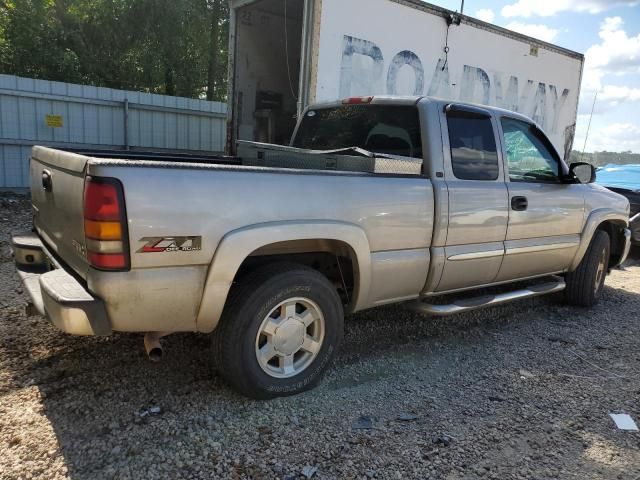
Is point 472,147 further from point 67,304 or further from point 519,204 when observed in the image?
Result: point 67,304

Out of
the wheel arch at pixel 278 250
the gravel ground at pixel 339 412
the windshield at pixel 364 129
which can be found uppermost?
the windshield at pixel 364 129

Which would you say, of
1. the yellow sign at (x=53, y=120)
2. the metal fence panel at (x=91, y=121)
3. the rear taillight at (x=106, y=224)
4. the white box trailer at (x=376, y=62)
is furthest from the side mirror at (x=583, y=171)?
the yellow sign at (x=53, y=120)

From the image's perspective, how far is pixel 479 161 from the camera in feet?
13.4

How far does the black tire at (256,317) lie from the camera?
9.64 feet

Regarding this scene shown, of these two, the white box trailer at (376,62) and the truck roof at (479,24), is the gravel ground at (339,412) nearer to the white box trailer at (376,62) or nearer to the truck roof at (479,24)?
the white box trailer at (376,62)

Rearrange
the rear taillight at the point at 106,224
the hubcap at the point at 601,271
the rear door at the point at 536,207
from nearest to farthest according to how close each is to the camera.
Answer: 1. the rear taillight at the point at 106,224
2. the rear door at the point at 536,207
3. the hubcap at the point at 601,271

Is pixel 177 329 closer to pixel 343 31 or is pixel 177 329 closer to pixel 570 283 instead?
pixel 570 283

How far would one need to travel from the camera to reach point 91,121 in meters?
11.2

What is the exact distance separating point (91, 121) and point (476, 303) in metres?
9.81

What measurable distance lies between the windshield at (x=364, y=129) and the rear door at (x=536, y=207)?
93cm

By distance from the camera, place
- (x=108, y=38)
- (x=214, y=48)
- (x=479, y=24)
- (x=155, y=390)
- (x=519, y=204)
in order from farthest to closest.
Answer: (x=214, y=48) < (x=108, y=38) < (x=479, y=24) < (x=519, y=204) < (x=155, y=390)

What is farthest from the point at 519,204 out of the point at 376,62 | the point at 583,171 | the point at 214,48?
the point at 214,48

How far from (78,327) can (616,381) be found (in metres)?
3.66

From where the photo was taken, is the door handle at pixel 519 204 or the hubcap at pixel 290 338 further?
the door handle at pixel 519 204
